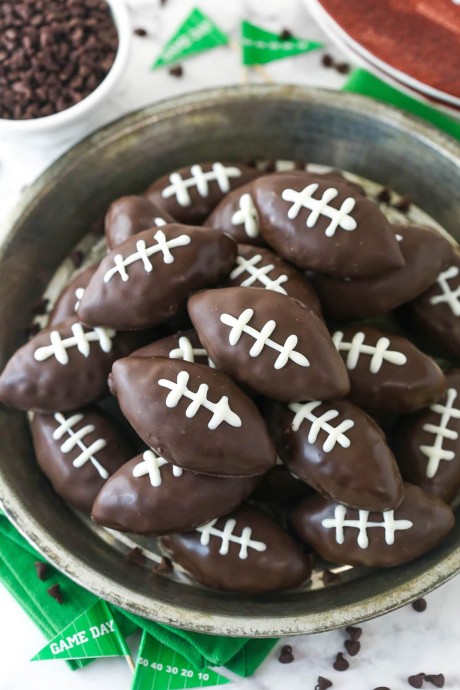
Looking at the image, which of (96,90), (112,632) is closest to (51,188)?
(96,90)

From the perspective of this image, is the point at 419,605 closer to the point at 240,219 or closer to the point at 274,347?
the point at 274,347

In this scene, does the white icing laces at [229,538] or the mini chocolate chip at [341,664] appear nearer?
the white icing laces at [229,538]

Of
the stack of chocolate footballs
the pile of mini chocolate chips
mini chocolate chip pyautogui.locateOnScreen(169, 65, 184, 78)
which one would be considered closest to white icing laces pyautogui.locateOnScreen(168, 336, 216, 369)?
the stack of chocolate footballs

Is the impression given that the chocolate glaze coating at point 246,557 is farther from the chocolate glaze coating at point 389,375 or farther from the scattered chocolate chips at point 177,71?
the scattered chocolate chips at point 177,71

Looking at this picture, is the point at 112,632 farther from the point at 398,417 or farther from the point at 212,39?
the point at 212,39

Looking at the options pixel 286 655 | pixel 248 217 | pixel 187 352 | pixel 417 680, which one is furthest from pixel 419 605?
pixel 248 217

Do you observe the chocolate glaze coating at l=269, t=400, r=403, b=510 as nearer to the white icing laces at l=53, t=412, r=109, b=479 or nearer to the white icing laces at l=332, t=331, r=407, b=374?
the white icing laces at l=332, t=331, r=407, b=374

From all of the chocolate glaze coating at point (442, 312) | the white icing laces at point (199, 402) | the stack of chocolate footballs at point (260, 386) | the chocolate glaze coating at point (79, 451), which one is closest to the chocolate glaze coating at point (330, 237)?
the stack of chocolate footballs at point (260, 386)
